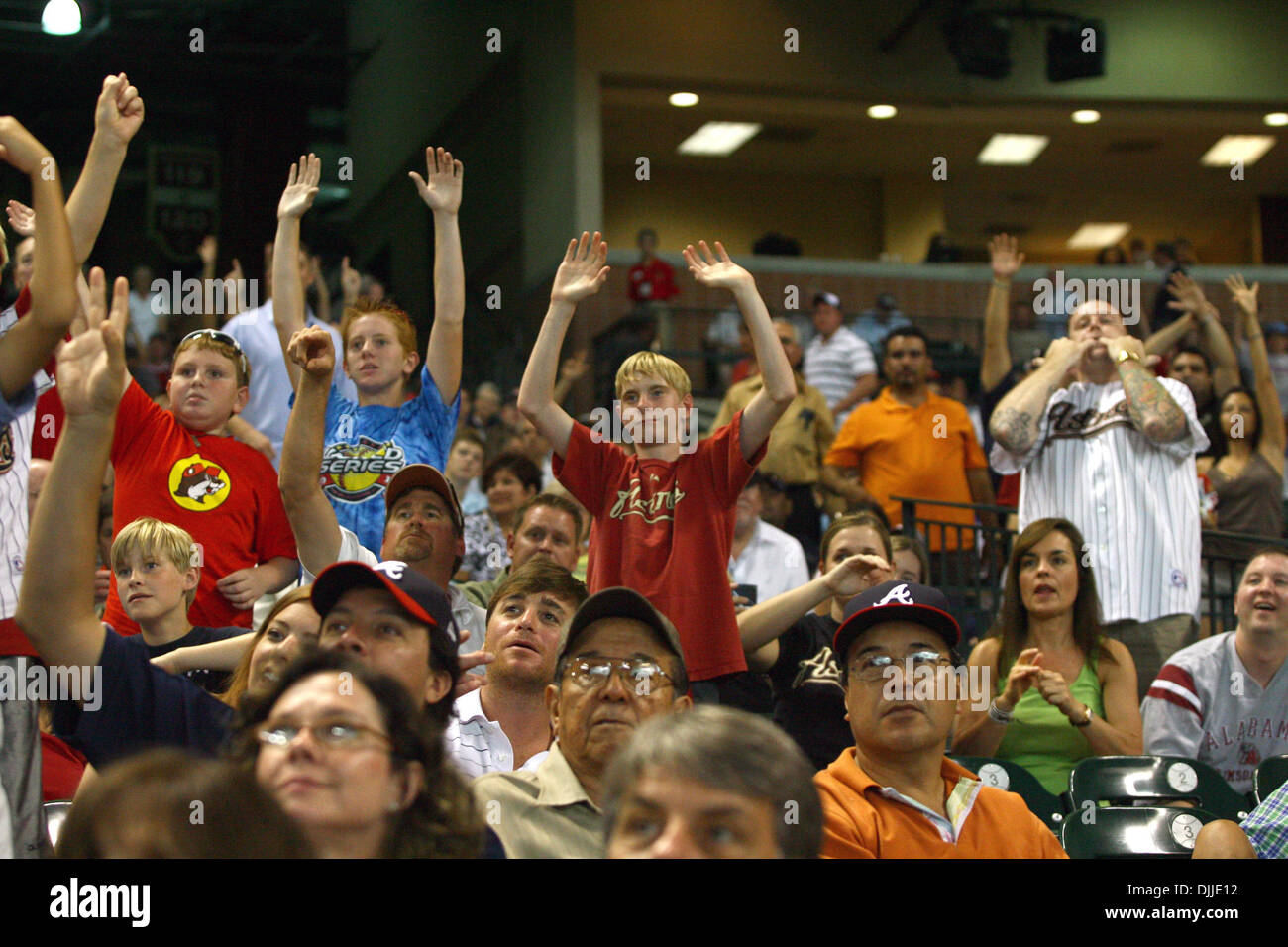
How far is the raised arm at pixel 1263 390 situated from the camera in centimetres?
874

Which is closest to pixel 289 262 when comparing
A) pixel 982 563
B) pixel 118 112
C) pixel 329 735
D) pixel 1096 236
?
pixel 118 112

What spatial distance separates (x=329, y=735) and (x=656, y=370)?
263 cm

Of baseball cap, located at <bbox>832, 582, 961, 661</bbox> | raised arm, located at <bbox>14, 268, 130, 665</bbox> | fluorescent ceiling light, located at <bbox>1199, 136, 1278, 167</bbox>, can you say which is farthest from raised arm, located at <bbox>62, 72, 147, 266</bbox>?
fluorescent ceiling light, located at <bbox>1199, 136, 1278, 167</bbox>

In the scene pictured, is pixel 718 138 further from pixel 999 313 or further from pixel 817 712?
pixel 817 712

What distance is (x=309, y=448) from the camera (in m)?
4.38

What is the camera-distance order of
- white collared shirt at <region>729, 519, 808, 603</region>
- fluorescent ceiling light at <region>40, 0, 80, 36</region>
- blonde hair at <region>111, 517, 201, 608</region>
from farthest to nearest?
fluorescent ceiling light at <region>40, 0, 80, 36</region> < white collared shirt at <region>729, 519, 808, 603</region> < blonde hair at <region>111, 517, 201, 608</region>

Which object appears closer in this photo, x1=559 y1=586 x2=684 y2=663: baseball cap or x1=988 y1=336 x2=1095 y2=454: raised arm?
x1=559 y1=586 x2=684 y2=663: baseball cap

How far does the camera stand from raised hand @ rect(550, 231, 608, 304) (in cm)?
523

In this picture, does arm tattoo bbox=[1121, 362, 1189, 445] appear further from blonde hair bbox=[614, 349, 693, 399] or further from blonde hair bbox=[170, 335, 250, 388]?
blonde hair bbox=[170, 335, 250, 388]

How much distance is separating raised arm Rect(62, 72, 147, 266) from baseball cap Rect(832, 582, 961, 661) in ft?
7.49

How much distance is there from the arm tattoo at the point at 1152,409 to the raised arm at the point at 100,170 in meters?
4.21

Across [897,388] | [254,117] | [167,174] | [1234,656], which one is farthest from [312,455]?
[254,117]
